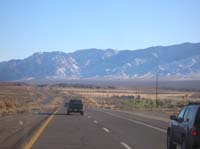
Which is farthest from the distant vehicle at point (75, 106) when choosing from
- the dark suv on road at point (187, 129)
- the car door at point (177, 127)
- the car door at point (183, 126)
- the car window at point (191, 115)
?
the car window at point (191, 115)

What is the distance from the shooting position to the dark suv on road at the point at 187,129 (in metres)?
15.1

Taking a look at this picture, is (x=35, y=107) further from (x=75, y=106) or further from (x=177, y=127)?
(x=177, y=127)

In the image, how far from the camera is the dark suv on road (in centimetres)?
1515

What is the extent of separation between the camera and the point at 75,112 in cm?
5666

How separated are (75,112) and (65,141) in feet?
109

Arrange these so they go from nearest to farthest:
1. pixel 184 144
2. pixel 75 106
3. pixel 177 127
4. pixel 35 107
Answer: pixel 184 144
pixel 177 127
pixel 75 106
pixel 35 107

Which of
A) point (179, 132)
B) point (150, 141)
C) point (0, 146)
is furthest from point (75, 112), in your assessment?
point (179, 132)

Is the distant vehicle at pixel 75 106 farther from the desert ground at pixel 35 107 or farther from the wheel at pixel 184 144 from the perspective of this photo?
the wheel at pixel 184 144

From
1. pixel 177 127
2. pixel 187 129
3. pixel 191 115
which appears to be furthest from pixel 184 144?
pixel 177 127

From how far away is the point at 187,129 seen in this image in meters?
15.8

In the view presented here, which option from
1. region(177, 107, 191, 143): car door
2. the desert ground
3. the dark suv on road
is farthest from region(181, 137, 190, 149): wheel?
the desert ground

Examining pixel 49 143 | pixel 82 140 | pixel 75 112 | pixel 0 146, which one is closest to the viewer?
pixel 0 146

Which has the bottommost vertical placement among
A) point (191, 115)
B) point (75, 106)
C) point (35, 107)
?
point (35, 107)

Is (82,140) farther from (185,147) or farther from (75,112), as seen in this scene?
(75,112)
